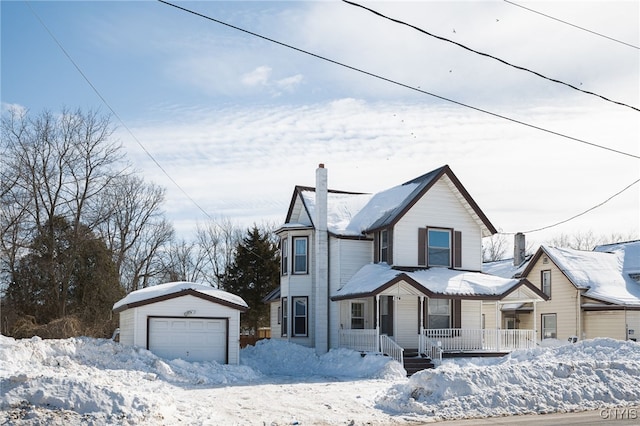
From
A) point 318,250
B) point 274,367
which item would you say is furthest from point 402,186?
point 274,367

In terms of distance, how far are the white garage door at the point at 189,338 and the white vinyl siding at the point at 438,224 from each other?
333 inches

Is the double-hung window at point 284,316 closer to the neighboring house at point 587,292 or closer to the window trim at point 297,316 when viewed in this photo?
the window trim at point 297,316

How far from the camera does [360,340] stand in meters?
28.6

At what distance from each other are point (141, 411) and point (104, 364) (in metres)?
10.5

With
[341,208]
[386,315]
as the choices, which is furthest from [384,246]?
[341,208]

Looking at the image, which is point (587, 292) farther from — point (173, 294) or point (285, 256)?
point (173, 294)

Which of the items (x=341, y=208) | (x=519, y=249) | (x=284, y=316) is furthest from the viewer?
(x=519, y=249)

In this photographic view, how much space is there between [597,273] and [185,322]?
25425 mm

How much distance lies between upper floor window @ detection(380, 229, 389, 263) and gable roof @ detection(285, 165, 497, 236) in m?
0.50

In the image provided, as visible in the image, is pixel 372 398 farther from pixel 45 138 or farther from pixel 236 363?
pixel 45 138

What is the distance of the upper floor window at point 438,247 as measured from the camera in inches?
1230

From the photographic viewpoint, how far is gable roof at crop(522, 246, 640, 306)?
38.2 metres

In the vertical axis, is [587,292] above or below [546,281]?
below

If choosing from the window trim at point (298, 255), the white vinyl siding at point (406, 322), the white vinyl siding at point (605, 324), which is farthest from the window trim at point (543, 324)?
the window trim at point (298, 255)
